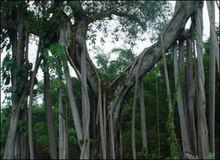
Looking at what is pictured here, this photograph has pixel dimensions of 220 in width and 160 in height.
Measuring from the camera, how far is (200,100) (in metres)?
4.65

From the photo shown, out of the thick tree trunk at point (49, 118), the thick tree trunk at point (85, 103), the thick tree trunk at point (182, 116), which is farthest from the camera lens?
the thick tree trunk at point (49, 118)

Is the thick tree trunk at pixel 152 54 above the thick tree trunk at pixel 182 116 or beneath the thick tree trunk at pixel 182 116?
above

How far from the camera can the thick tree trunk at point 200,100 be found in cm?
451

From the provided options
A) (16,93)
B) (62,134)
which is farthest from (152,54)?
(16,93)

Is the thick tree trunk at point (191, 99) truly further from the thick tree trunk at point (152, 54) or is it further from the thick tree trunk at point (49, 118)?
the thick tree trunk at point (49, 118)

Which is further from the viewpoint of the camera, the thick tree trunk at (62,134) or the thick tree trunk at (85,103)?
the thick tree trunk at (62,134)

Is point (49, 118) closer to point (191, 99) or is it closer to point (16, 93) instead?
point (16, 93)

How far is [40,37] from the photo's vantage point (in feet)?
18.9

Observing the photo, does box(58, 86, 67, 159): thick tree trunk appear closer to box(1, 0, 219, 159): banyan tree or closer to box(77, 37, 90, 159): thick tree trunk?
box(1, 0, 219, 159): banyan tree

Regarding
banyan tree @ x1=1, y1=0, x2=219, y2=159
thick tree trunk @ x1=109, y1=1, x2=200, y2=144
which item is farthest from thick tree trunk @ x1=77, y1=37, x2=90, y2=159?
thick tree trunk @ x1=109, y1=1, x2=200, y2=144

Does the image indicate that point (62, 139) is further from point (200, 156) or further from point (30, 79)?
point (200, 156)

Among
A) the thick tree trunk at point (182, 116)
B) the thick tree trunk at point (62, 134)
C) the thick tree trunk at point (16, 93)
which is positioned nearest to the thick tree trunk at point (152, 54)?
the thick tree trunk at point (182, 116)

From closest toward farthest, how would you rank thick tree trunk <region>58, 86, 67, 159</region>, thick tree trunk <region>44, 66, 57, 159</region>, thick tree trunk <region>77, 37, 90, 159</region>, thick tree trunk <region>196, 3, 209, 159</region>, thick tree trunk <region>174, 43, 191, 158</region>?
thick tree trunk <region>196, 3, 209, 159</region>
thick tree trunk <region>174, 43, 191, 158</region>
thick tree trunk <region>77, 37, 90, 159</region>
thick tree trunk <region>58, 86, 67, 159</region>
thick tree trunk <region>44, 66, 57, 159</region>

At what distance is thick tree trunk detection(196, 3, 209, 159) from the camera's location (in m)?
4.51
